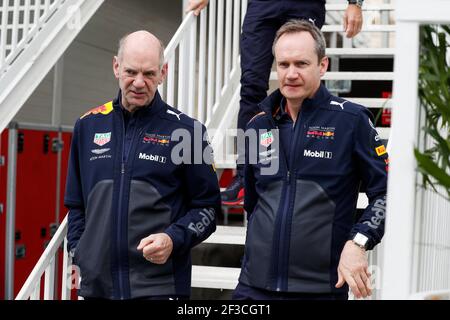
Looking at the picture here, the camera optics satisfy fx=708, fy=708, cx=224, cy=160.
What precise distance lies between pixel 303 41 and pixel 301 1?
3.81 ft

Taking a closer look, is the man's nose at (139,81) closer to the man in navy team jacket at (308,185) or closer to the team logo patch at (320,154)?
the man in navy team jacket at (308,185)

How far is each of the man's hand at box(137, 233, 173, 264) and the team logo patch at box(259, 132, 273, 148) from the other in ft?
1.51

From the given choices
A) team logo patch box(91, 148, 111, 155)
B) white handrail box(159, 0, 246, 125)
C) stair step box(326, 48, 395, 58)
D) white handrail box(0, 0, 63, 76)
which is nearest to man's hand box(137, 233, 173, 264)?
team logo patch box(91, 148, 111, 155)

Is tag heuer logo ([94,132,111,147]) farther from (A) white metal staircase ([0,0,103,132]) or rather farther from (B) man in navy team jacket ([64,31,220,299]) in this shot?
(A) white metal staircase ([0,0,103,132])

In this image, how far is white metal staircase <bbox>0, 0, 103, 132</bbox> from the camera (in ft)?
13.8

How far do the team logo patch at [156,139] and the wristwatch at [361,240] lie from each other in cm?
78

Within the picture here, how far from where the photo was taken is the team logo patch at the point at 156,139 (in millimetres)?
2553

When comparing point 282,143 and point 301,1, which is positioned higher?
point 301,1

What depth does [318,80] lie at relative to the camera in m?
2.40

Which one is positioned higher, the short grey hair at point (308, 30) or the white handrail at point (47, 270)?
the short grey hair at point (308, 30)

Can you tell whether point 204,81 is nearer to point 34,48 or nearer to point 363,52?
point 34,48

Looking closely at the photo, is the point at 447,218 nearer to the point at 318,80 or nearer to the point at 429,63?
the point at 429,63

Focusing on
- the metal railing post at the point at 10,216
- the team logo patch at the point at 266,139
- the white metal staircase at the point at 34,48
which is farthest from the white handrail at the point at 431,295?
the metal railing post at the point at 10,216
